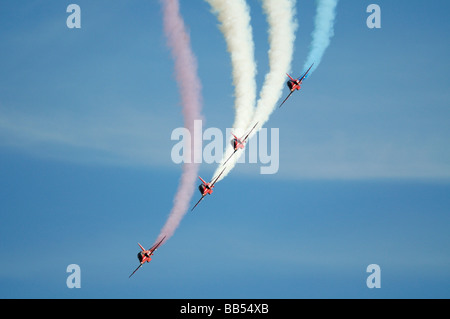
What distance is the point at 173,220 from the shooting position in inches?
2499

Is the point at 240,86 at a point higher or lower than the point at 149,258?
higher

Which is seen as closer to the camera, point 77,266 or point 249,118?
point 249,118

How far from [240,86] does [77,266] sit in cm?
2000

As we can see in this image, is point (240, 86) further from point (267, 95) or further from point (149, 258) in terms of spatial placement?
point (149, 258)

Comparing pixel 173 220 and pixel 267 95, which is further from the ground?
pixel 267 95

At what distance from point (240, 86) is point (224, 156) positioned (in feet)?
16.8
